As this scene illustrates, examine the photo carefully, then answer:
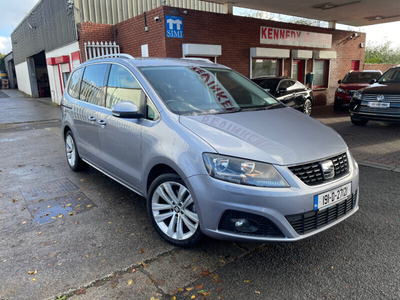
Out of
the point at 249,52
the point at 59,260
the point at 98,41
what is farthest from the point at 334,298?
the point at 98,41

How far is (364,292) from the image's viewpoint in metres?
2.33

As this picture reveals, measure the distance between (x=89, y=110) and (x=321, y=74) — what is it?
14.5 meters

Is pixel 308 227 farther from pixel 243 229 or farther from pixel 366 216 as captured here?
pixel 366 216

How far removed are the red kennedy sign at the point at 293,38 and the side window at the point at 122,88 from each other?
33.8 feet

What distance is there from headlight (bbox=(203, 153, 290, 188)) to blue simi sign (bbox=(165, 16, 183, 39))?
8.83m

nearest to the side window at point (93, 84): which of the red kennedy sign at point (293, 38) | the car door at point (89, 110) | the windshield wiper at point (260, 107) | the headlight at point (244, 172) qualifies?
the car door at point (89, 110)

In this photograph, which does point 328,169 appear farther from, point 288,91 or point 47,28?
point 47,28

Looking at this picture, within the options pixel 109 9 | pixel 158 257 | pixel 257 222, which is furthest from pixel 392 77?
pixel 109 9

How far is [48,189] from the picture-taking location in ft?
15.4

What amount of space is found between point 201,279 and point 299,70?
14.2m

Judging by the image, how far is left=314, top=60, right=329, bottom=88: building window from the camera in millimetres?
15859

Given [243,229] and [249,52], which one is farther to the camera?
[249,52]

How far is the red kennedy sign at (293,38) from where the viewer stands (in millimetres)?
12969

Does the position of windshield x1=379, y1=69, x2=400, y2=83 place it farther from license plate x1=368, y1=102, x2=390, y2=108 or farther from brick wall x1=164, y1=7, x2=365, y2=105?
brick wall x1=164, y1=7, x2=365, y2=105
